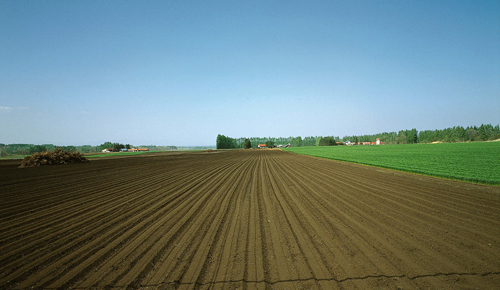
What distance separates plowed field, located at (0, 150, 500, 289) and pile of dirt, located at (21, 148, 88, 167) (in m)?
18.6

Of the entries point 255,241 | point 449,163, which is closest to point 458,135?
point 449,163

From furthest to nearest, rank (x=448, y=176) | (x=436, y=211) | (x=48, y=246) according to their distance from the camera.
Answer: (x=448, y=176) → (x=436, y=211) → (x=48, y=246)

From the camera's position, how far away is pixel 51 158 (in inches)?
923

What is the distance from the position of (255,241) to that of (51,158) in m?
29.1

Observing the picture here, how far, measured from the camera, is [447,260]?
12.1ft

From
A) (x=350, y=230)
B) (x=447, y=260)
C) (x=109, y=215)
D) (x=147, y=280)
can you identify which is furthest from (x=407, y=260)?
(x=109, y=215)

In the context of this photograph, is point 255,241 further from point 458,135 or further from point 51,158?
Result: point 458,135

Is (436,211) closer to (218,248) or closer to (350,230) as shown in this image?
(350,230)

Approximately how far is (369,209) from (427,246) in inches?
90.3

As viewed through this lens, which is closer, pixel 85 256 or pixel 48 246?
pixel 85 256

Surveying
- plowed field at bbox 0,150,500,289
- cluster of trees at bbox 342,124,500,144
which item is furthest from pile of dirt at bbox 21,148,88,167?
cluster of trees at bbox 342,124,500,144

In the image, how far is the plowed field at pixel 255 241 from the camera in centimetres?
327

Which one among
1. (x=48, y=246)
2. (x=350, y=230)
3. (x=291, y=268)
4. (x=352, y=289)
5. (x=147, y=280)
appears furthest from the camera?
(x=350, y=230)

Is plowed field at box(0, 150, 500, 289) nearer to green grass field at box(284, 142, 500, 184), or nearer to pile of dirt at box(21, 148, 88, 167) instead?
green grass field at box(284, 142, 500, 184)
